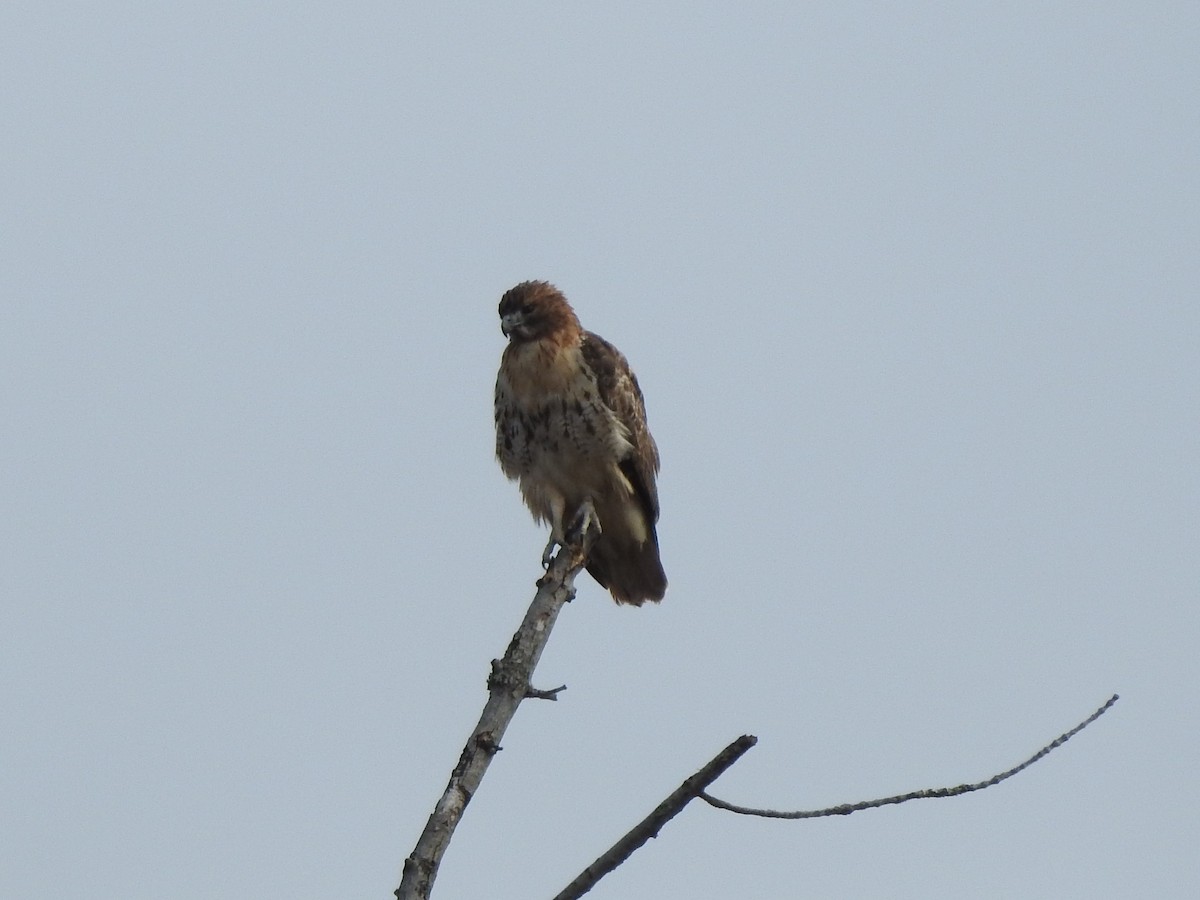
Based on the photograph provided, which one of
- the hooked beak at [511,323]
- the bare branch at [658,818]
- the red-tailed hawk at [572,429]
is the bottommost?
the bare branch at [658,818]

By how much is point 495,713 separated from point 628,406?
11.6 ft

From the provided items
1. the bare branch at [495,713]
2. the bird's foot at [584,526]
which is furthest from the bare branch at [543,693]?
the bird's foot at [584,526]

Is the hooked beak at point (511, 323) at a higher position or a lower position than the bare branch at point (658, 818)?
higher

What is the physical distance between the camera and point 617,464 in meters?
8.00

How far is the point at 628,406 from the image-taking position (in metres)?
8.09

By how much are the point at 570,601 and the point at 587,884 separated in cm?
189

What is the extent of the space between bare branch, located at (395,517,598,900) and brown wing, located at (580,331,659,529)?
191cm

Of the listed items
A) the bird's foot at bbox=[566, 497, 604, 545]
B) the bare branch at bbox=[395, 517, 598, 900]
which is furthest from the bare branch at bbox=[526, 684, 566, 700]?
the bird's foot at bbox=[566, 497, 604, 545]

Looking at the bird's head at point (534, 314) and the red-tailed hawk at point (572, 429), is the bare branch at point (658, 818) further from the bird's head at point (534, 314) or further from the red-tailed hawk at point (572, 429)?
the bird's head at point (534, 314)

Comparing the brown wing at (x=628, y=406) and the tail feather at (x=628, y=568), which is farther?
the tail feather at (x=628, y=568)

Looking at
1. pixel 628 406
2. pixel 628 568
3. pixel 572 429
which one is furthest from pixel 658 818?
pixel 628 568

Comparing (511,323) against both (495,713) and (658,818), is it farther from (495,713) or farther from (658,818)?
(658,818)

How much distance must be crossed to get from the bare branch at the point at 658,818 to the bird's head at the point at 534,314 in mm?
4337

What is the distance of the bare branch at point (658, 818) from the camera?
3965 mm
